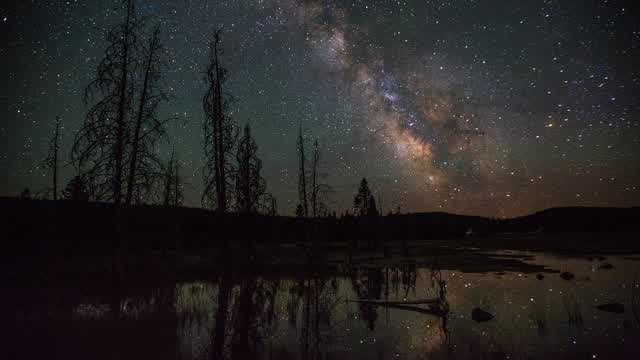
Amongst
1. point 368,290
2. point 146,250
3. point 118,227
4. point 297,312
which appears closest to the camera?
point 297,312

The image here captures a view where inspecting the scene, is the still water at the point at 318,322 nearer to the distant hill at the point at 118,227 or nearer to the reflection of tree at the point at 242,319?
→ the reflection of tree at the point at 242,319

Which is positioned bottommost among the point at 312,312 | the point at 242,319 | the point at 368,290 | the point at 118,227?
the point at 368,290

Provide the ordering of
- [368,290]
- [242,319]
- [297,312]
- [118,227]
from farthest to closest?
[368,290], [118,227], [297,312], [242,319]

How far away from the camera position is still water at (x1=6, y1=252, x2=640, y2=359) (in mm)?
8500

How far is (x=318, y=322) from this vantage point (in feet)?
38.0

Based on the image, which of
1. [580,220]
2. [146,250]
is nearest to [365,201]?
[146,250]

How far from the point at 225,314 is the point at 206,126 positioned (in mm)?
14637

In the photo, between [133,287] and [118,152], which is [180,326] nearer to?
[133,287]

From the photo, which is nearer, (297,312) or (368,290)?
(297,312)

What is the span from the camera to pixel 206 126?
23953 millimetres

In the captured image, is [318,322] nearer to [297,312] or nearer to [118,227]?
[297,312]

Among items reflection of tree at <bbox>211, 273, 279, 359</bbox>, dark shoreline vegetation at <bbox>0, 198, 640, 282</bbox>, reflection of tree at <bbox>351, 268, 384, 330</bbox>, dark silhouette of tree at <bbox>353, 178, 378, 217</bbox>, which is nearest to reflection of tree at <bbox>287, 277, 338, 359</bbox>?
reflection of tree at <bbox>211, 273, 279, 359</bbox>

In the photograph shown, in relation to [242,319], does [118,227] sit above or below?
above

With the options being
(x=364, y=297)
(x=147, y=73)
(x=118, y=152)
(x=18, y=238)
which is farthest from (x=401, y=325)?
(x=18, y=238)
